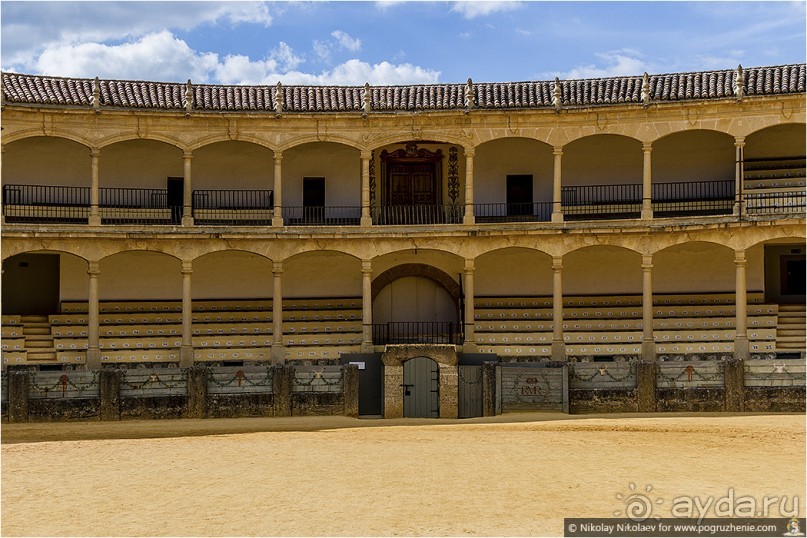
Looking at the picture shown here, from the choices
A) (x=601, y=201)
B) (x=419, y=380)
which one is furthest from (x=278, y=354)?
(x=601, y=201)

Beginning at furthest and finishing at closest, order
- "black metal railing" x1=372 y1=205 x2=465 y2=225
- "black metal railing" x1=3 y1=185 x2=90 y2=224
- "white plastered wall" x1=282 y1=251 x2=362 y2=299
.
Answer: "white plastered wall" x1=282 y1=251 x2=362 y2=299 < "black metal railing" x1=372 y1=205 x2=465 y2=225 < "black metal railing" x1=3 y1=185 x2=90 y2=224

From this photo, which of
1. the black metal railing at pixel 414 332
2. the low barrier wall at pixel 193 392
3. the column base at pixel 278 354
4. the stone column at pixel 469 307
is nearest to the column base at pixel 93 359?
the low barrier wall at pixel 193 392

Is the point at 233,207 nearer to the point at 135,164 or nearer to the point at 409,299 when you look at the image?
the point at 135,164

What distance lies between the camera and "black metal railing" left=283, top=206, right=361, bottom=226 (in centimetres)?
3350

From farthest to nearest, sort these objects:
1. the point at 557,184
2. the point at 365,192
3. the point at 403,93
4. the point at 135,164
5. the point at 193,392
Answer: the point at 135,164 → the point at 403,93 → the point at 365,192 → the point at 557,184 → the point at 193,392

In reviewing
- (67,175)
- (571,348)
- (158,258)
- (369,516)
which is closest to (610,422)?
(571,348)

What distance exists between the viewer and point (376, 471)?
18.9m

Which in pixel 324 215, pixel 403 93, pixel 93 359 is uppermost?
pixel 403 93

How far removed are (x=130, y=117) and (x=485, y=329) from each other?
13075mm

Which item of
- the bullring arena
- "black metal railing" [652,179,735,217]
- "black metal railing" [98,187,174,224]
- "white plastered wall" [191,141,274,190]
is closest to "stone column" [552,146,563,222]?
the bullring arena

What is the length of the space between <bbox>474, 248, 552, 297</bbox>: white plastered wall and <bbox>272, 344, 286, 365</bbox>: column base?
23.3ft

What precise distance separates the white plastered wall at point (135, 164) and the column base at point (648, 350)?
→ 628 inches

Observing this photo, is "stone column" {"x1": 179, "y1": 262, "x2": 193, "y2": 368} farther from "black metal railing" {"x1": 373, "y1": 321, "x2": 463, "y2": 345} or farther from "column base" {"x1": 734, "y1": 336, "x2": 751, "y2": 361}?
"column base" {"x1": 734, "y1": 336, "x2": 751, "y2": 361}

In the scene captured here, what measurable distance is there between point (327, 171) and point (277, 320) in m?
6.09
